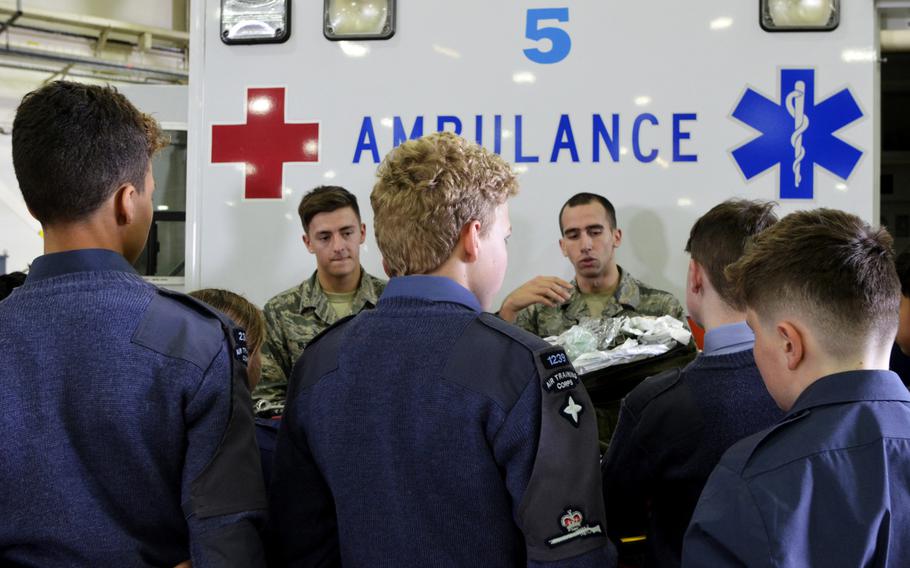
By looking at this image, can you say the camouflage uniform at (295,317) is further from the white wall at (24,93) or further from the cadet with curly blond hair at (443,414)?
the white wall at (24,93)

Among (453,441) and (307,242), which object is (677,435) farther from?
(307,242)

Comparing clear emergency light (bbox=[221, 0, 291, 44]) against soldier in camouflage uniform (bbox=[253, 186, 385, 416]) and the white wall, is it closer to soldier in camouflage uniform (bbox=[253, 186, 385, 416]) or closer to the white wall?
soldier in camouflage uniform (bbox=[253, 186, 385, 416])

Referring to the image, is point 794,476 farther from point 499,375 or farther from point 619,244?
point 619,244

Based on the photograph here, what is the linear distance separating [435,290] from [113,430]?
1.52ft

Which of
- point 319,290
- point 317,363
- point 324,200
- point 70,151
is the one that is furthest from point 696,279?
point 319,290

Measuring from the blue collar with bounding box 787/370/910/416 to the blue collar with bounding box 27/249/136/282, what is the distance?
36.6 inches

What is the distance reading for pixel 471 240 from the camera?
1278 millimetres

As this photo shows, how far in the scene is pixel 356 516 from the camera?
4.09 ft

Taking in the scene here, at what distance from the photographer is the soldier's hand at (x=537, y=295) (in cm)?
228

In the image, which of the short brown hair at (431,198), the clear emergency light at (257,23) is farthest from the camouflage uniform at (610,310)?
the clear emergency light at (257,23)

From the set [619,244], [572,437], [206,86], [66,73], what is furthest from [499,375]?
[66,73]

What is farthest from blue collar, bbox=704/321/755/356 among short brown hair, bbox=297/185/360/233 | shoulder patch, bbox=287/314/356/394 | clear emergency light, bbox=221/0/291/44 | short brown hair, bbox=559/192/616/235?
clear emergency light, bbox=221/0/291/44

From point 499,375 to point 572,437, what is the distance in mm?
123

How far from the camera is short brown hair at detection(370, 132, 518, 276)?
4.13ft
